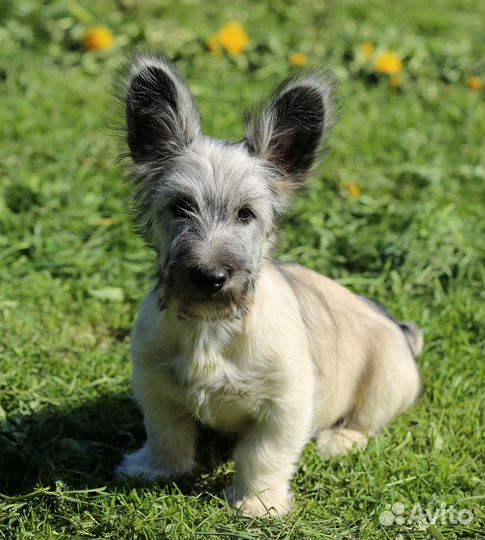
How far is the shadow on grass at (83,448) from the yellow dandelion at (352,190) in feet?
10.6

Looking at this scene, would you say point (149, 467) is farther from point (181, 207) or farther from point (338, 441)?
point (181, 207)

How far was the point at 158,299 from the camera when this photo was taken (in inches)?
168

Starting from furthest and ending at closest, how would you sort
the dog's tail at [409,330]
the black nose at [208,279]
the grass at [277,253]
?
the dog's tail at [409,330] → the grass at [277,253] → the black nose at [208,279]

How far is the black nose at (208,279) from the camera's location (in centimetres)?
393

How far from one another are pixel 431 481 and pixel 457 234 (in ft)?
9.42

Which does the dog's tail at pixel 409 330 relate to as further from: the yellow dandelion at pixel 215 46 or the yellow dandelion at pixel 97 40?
the yellow dandelion at pixel 97 40

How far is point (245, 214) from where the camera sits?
429 cm

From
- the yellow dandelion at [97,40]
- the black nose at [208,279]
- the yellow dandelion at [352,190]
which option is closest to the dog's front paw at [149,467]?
the black nose at [208,279]

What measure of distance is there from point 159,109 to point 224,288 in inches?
42.9

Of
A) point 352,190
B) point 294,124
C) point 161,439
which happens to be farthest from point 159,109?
point 352,190

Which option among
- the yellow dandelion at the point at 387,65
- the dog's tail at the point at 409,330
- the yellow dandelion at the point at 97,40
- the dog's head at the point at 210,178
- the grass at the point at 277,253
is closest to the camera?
the dog's head at the point at 210,178

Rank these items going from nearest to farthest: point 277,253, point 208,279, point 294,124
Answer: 1. point 208,279
2. point 294,124
3. point 277,253

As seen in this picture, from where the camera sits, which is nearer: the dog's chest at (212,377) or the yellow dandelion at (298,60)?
the dog's chest at (212,377)

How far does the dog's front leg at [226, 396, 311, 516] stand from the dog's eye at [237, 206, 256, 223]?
1.02 m
